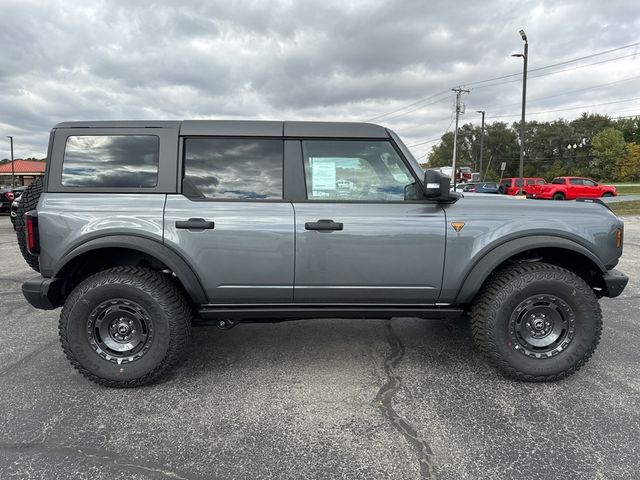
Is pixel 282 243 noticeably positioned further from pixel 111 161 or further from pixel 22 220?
pixel 22 220

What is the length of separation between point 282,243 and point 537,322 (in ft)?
6.42

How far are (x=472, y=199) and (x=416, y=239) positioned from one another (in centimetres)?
63

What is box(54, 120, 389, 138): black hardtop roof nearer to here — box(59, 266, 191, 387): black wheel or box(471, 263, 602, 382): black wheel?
box(59, 266, 191, 387): black wheel

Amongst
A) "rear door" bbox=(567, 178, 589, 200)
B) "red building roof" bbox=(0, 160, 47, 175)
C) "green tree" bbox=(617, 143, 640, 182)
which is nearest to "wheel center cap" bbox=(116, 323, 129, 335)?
"rear door" bbox=(567, 178, 589, 200)

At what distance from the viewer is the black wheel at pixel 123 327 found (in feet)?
9.49

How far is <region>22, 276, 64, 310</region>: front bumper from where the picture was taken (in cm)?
293

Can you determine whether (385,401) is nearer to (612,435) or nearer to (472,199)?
(612,435)

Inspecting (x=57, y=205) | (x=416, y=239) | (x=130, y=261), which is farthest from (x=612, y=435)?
(x=57, y=205)

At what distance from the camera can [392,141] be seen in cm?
309

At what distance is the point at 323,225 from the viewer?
2928 mm

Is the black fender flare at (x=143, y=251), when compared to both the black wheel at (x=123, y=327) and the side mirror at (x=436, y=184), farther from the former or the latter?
the side mirror at (x=436, y=184)

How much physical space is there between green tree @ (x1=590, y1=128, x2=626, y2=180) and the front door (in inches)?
3459

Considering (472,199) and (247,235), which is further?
(472,199)

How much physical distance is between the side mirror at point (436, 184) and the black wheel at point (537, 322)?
80cm
